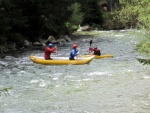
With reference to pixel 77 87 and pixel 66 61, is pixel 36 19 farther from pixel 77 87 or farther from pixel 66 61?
pixel 77 87

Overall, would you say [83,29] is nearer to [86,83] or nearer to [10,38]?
[10,38]

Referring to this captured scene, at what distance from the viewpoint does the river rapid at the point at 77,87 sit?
10.1 m

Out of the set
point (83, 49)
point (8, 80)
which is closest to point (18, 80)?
point (8, 80)

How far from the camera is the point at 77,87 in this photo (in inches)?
496

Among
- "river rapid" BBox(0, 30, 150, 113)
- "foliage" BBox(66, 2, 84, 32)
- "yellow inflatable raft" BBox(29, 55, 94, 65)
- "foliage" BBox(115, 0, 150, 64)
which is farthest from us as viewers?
"foliage" BBox(66, 2, 84, 32)

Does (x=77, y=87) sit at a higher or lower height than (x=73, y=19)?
lower

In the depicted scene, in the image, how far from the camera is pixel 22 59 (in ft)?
65.4

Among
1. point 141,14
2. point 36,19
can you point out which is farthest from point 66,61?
point 36,19

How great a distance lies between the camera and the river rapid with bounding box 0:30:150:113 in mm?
10078

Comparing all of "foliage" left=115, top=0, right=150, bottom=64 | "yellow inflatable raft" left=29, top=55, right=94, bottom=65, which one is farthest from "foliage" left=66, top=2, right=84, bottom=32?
"foliage" left=115, top=0, right=150, bottom=64

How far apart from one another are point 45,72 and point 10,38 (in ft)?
35.4

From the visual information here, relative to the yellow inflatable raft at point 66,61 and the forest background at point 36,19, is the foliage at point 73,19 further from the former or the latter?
the yellow inflatable raft at point 66,61

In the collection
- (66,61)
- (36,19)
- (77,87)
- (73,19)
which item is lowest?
(77,87)

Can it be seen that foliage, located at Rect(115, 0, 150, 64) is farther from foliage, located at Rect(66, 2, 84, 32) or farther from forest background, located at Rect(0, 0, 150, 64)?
foliage, located at Rect(66, 2, 84, 32)
